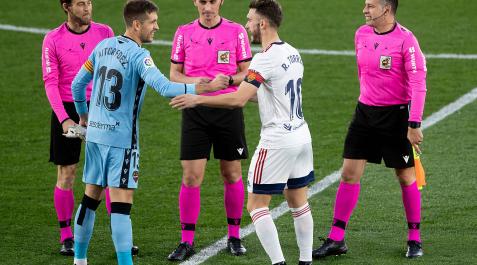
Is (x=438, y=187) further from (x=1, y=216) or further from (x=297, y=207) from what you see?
Result: (x=1, y=216)

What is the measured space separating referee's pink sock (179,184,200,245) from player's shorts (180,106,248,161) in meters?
0.30

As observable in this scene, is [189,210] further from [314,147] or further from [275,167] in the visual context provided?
[314,147]

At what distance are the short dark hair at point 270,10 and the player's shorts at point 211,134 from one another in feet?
4.53

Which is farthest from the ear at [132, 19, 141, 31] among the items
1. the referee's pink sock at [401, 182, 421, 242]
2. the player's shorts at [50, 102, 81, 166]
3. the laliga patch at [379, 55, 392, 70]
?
the referee's pink sock at [401, 182, 421, 242]

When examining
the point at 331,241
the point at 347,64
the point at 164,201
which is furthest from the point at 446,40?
the point at 331,241

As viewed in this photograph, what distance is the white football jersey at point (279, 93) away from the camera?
8742mm

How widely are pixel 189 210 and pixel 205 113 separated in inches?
33.6

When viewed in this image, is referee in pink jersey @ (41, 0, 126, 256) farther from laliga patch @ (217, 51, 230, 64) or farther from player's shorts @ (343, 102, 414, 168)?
player's shorts @ (343, 102, 414, 168)

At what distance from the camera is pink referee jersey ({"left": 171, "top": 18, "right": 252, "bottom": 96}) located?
9.93 m

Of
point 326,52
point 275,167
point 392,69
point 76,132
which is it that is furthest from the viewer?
point 326,52

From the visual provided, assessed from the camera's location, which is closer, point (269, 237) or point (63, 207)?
point (269, 237)

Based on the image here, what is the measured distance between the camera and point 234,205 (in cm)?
1012

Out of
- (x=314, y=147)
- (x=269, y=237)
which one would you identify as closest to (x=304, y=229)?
(x=269, y=237)

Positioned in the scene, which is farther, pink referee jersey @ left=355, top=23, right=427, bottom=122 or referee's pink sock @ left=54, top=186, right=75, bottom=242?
referee's pink sock @ left=54, top=186, right=75, bottom=242
